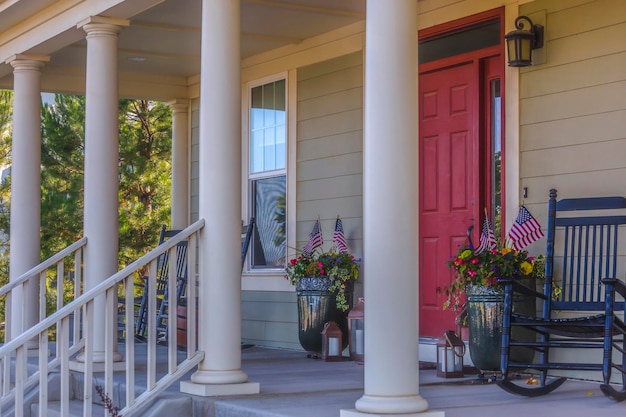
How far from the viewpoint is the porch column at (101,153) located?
21.6ft

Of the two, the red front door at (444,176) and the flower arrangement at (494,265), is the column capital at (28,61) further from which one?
the flower arrangement at (494,265)

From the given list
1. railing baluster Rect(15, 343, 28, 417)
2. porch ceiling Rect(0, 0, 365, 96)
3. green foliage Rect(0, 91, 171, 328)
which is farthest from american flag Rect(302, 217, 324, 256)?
green foliage Rect(0, 91, 171, 328)

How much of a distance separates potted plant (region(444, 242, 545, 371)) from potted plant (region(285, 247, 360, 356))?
1.50 meters

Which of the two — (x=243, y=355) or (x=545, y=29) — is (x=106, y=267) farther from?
(x=545, y=29)

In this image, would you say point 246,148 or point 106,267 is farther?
point 246,148

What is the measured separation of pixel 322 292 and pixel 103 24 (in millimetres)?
2430

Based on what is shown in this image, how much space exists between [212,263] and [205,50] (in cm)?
117

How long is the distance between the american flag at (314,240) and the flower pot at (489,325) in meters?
1.98

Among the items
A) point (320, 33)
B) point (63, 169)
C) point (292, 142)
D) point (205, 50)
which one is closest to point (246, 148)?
point (292, 142)

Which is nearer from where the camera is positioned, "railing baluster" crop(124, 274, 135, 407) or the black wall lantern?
"railing baluster" crop(124, 274, 135, 407)

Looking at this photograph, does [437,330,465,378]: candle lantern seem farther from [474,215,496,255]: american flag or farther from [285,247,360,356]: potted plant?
[285,247,360,356]: potted plant

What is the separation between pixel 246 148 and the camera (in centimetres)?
870

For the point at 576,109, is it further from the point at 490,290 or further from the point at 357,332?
the point at 357,332

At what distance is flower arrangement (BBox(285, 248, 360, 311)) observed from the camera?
7141mm
